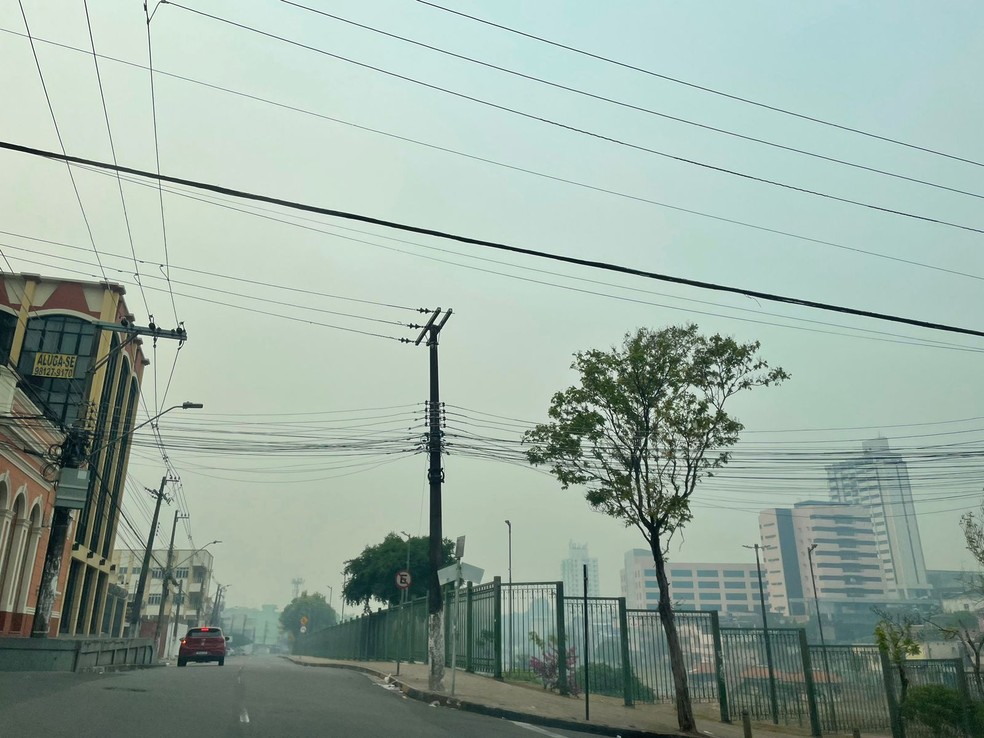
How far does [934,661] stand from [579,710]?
7.81 metres

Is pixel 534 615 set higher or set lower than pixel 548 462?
lower

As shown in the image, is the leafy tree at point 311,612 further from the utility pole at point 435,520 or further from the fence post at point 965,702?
the fence post at point 965,702

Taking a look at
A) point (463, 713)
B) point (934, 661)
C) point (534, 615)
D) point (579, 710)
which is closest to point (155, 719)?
point (463, 713)

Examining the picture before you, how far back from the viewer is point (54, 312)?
40.7 meters

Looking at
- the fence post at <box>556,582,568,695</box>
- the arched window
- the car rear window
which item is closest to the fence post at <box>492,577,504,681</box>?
the fence post at <box>556,582,568,695</box>

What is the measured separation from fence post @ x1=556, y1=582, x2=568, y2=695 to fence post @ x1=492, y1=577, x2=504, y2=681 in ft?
6.35

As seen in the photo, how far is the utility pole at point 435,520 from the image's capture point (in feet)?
56.9

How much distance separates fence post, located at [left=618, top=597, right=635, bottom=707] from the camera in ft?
56.4

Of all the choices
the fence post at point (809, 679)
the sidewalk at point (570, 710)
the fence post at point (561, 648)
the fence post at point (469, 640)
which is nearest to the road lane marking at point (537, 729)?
the sidewalk at point (570, 710)

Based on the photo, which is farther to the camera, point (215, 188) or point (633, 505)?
point (633, 505)

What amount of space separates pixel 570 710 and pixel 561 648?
3370mm

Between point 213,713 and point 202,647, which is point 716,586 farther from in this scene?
point 213,713

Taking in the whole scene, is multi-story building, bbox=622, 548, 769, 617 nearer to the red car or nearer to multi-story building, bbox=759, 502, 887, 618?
multi-story building, bbox=759, 502, 887, 618

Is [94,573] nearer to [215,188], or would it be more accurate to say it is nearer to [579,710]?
[579,710]
